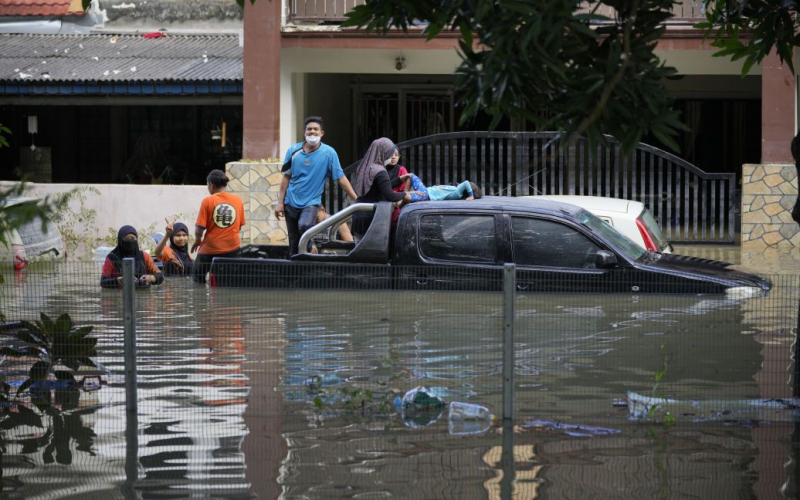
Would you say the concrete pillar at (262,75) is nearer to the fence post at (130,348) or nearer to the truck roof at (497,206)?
the truck roof at (497,206)

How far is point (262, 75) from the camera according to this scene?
18734 mm

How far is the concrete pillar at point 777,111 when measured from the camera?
17.9m

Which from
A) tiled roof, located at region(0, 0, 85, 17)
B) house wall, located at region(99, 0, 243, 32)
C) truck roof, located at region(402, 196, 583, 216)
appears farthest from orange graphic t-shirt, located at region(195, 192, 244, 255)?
tiled roof, located at region(0, 0, 85, 17)

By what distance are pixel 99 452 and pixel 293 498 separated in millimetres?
1464

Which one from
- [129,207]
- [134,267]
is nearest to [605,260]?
[134,267]

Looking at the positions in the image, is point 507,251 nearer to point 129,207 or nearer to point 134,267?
point 134,267

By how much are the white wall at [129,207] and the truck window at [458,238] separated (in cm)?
828

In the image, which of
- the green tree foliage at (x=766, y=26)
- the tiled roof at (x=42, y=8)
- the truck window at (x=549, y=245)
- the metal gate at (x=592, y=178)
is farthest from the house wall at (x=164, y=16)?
the green tree foliage at (x=766, y=26)

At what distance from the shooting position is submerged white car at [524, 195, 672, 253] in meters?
12.6

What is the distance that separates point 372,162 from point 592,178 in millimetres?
6036

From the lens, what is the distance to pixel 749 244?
18.1m

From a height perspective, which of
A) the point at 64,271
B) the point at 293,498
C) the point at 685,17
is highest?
the point at 685,17

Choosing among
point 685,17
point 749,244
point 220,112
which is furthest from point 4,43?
point 749,244

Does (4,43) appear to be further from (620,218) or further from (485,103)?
(485,103)
